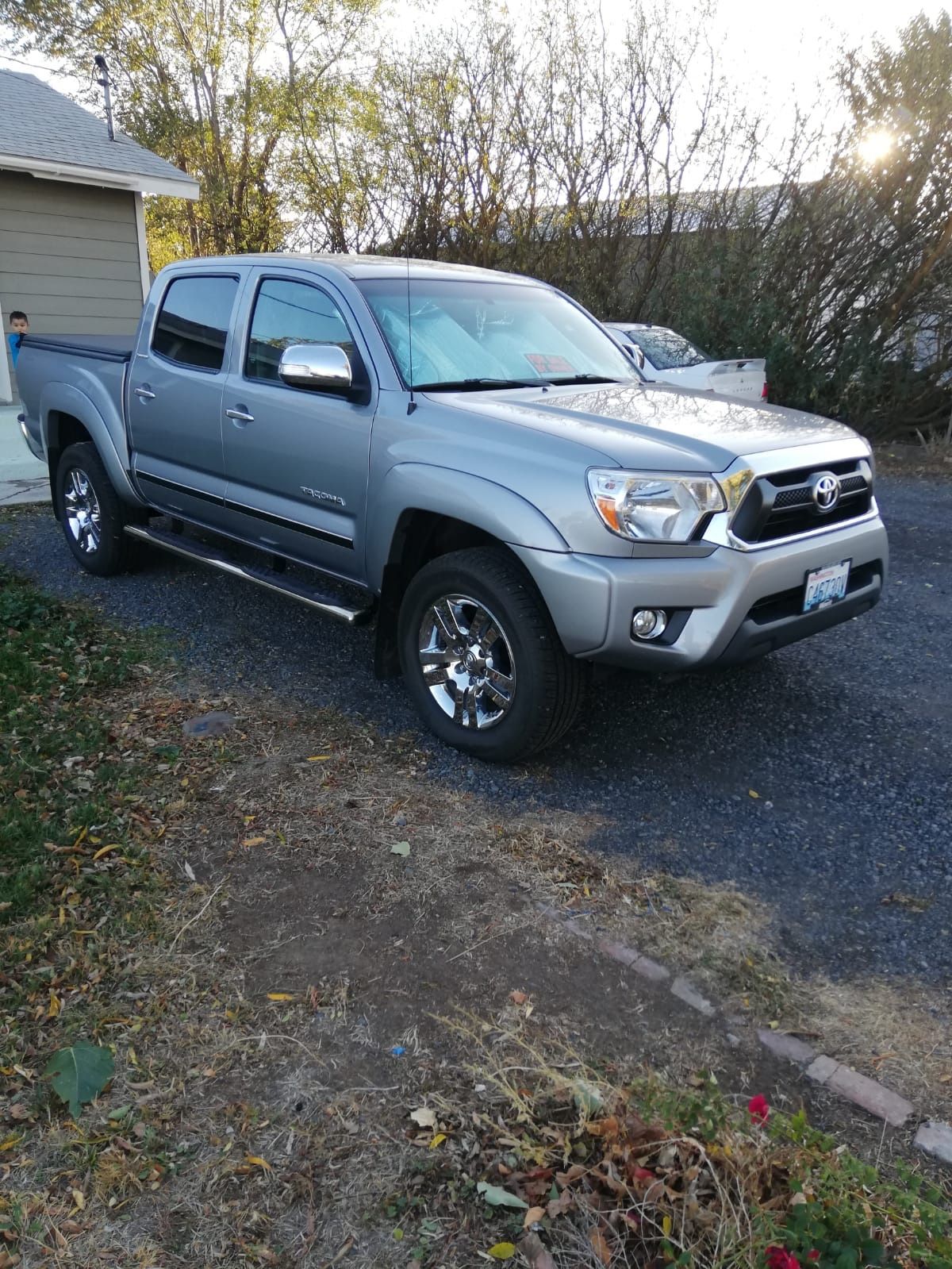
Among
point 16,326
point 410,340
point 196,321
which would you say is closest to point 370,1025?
point 410,340

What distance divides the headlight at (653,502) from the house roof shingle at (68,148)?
38.0 feet

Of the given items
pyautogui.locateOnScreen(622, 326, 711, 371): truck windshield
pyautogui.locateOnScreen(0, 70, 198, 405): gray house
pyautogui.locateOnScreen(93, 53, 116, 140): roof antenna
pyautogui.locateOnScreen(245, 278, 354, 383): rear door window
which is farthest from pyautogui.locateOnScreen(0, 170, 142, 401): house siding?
pyautogui.locateOnScreen(245, 278, 354, 383): rear door window

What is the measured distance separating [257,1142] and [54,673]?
3.12 meters

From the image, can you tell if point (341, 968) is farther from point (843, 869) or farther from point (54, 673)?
point (54, 673)

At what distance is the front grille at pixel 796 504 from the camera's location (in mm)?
3391

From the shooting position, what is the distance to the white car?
30.6ft

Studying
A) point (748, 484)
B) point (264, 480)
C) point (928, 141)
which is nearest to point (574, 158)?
point (928, 141)

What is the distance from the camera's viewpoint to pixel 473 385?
409 centimetres

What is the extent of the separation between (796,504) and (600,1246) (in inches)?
103

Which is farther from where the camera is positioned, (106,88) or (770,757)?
(106,88)

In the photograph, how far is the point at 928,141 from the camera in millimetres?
10336

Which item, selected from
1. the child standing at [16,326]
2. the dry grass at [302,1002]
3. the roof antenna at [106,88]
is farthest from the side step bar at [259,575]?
the roof antenna at [106,88]

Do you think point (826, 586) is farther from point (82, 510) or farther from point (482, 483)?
point (82, 510)

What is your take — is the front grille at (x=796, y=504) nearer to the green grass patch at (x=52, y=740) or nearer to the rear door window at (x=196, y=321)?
the green grass patch at (x=52, y=740)
